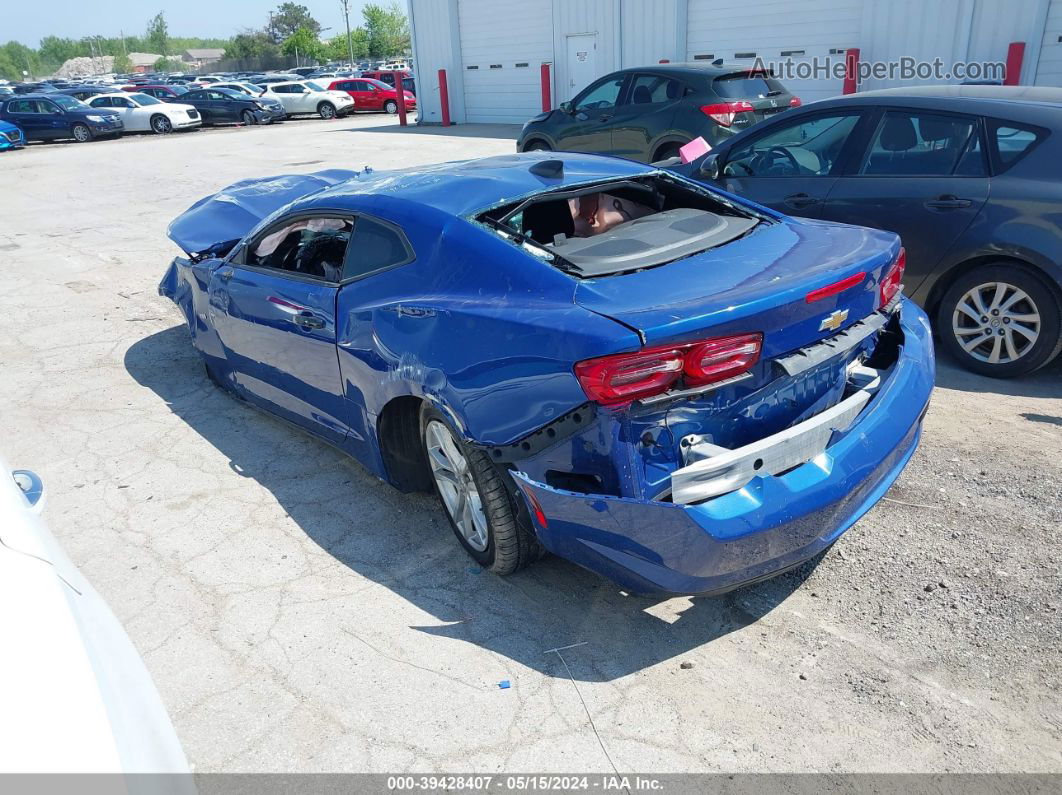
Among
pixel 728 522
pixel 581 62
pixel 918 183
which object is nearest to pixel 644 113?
pixel 918 183

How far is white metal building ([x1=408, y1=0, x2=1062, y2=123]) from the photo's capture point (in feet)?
49.3

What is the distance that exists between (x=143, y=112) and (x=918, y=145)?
28360 mm

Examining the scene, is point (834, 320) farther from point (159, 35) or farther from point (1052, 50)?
point (159, 35)

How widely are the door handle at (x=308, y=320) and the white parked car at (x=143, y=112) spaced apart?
27751mm

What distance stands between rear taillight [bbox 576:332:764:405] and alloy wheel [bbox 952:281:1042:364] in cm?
318

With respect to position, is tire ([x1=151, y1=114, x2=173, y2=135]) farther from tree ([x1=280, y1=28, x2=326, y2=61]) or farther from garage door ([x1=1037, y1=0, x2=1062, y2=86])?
tree ([x1=280, y1=28, x2=326, y2=61])

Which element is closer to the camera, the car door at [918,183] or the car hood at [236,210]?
the car door at [918,183]

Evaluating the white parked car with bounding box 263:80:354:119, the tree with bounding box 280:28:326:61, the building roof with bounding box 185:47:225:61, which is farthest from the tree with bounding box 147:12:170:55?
the white parked car with bounding box 263:80:354:119

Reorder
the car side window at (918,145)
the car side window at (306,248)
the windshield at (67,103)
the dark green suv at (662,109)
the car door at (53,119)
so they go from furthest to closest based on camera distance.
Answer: the windshield at (67,103)
the car door at (53,119)
the dark green suv at (662,109)
the car side window at (918,145)
the car side window at (306,248)

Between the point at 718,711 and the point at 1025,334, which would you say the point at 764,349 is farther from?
the point at 1025,334

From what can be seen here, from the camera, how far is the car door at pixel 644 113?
37.0 ft

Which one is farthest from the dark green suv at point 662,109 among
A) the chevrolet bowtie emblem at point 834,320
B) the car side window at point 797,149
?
the chevrolet bowtie emblem at point 834,320

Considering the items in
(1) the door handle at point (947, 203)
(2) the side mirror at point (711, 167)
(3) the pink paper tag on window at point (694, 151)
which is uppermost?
(3) the pink paper tag on window at point (694, 151)

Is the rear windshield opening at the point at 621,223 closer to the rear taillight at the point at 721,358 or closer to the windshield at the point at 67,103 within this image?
the rear taillight at the point at 721,358
